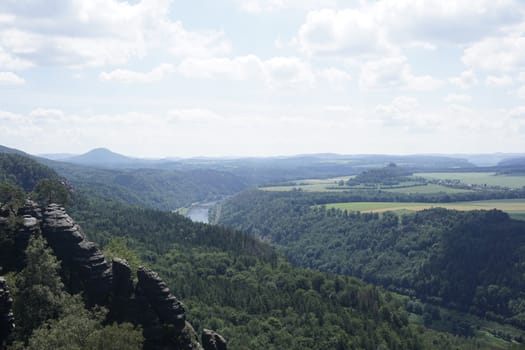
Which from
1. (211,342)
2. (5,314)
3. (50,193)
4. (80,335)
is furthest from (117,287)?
(50,193)

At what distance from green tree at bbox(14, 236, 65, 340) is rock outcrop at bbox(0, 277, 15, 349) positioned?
4.83 ft

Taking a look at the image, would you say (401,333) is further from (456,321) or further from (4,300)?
(4,300)

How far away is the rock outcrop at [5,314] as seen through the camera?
50.5 meters

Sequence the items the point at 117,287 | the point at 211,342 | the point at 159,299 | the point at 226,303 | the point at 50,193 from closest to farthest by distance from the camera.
Answer: the point at 159,299 < the point at 117,287 < the point at 211,342 < the point at 50,193 < the point at 226,303

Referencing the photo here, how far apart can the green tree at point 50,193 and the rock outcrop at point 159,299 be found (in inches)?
1826

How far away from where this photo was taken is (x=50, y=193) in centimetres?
9638

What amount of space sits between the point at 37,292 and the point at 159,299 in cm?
1421

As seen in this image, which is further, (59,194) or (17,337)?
(59,194)

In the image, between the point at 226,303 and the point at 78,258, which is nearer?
the point at 78,258

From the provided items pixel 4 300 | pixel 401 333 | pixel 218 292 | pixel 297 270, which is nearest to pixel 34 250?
pixel 4 300

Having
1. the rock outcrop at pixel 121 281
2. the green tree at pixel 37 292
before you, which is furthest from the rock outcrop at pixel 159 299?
the green tree at pixel 37 292

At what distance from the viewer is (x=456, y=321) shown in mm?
192000

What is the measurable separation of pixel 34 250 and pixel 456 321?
178 m

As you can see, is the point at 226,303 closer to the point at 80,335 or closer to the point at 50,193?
the point at 50,193
